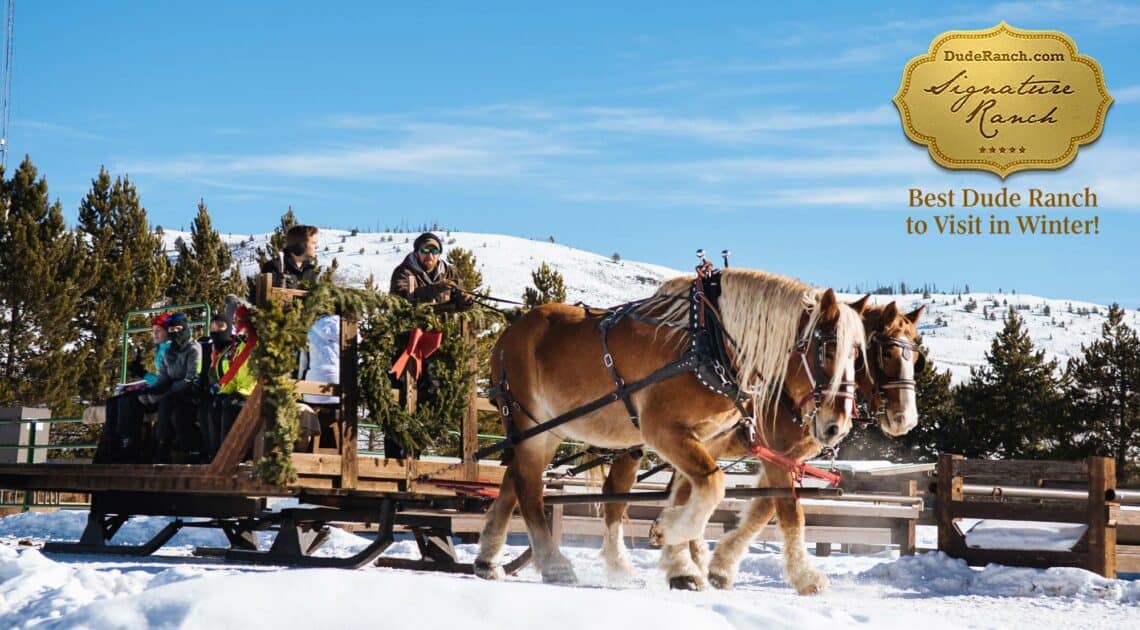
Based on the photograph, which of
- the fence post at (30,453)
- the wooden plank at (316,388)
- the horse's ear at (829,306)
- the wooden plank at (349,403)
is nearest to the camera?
the horse's ear at (829,306)

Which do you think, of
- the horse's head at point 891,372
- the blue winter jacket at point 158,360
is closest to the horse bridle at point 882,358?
the horse's head at point 891,372

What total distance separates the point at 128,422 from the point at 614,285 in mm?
118070

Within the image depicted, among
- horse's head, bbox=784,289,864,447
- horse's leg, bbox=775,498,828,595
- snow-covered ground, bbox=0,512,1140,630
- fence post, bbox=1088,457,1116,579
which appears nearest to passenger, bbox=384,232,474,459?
snow-covered ground, bbox=0,512,1140,630

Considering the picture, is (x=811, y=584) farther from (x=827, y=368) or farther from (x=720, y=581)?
(x=827, y=368)

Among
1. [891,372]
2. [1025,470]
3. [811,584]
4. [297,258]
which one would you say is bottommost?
[811,584]

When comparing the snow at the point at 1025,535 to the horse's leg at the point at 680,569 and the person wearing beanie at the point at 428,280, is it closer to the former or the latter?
the horse's leg at the point at 680,569

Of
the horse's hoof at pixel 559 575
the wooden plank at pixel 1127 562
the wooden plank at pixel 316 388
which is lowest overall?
the wooden plank at pixel 1127 562

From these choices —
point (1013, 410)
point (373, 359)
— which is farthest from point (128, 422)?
point (1013, 410)

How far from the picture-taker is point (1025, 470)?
494 inches

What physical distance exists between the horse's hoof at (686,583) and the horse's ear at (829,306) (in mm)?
1781

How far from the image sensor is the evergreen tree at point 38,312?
35500mm

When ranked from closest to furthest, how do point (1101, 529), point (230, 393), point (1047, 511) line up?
point (230, 393) → point (1101, 529) → point (1047, 511)

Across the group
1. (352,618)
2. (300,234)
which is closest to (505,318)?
(300,234)

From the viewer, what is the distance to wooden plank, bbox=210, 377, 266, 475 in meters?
8.67
